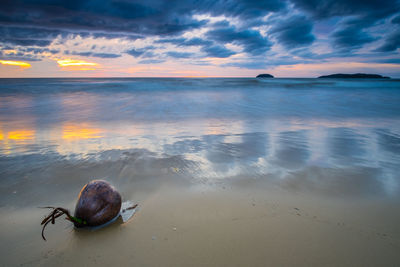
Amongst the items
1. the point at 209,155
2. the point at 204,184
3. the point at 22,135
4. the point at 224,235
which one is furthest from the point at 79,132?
the point at 224,235

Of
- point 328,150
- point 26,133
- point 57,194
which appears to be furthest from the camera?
point 26,133

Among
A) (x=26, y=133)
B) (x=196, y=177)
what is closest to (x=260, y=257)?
(x=196, y=177)

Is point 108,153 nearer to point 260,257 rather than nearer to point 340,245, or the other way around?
point 260,257

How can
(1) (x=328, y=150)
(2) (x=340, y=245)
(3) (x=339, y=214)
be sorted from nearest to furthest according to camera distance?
(2) (x=340, y=245), (3) (x=339, y=214), (1) (x=328, y=150)

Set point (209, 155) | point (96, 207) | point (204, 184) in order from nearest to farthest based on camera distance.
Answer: point (96, 207)
point (204, 184)
point (209, 155)

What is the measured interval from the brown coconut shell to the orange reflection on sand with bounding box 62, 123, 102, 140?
3.73 metres

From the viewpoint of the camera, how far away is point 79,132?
5781 millimetres

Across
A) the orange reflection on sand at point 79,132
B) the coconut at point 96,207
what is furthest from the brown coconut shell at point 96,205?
the orange reflection on sand at point 79,132

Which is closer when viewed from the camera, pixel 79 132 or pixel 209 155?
pixel 209 155

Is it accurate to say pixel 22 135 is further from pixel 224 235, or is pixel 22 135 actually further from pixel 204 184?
pixel 224 235

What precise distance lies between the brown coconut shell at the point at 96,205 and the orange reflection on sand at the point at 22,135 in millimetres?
4481

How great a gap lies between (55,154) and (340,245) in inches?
182

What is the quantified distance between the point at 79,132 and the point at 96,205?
15.2 feet

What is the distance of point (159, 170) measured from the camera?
3318 millimetres
